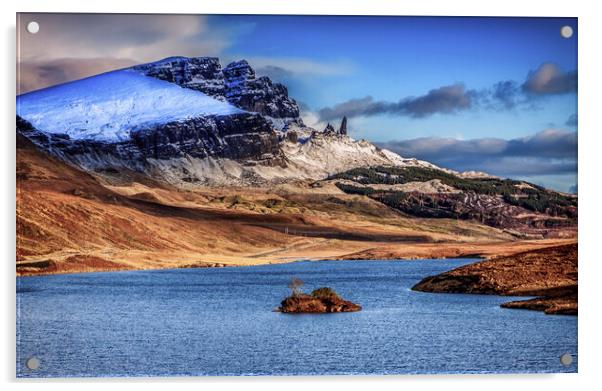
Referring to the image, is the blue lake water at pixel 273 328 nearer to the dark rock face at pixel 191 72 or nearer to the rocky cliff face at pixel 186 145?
the rocky cliff face at pixel 186 145

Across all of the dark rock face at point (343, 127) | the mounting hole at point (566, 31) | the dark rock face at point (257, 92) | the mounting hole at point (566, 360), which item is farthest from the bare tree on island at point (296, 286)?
the mounting hole at point (566, 31)

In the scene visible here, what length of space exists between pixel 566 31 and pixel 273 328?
27.8ft

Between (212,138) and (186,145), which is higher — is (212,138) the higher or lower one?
the higher one

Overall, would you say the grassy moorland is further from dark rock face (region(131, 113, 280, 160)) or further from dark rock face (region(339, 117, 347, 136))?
dark rock face (region(339, 117, 347, 136))

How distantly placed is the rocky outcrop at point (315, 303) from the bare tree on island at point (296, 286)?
0.21 feet

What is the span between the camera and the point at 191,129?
1115 inches

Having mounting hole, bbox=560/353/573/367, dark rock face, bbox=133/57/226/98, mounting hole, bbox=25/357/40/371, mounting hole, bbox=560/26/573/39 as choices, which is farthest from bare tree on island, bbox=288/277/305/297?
mounting hole, bbox=560/26/573/39

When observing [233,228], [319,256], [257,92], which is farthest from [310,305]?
[257,92]

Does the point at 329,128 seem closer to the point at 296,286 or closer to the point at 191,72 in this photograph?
the point at 191,72

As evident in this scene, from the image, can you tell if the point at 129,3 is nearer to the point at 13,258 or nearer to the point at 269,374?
the point at 13,258

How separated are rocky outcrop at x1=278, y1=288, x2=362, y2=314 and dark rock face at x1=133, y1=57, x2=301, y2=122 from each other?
13.3 ft

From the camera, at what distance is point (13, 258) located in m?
22.5

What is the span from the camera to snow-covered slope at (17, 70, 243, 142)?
2559cm

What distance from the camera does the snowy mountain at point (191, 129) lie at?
85.3 ft
